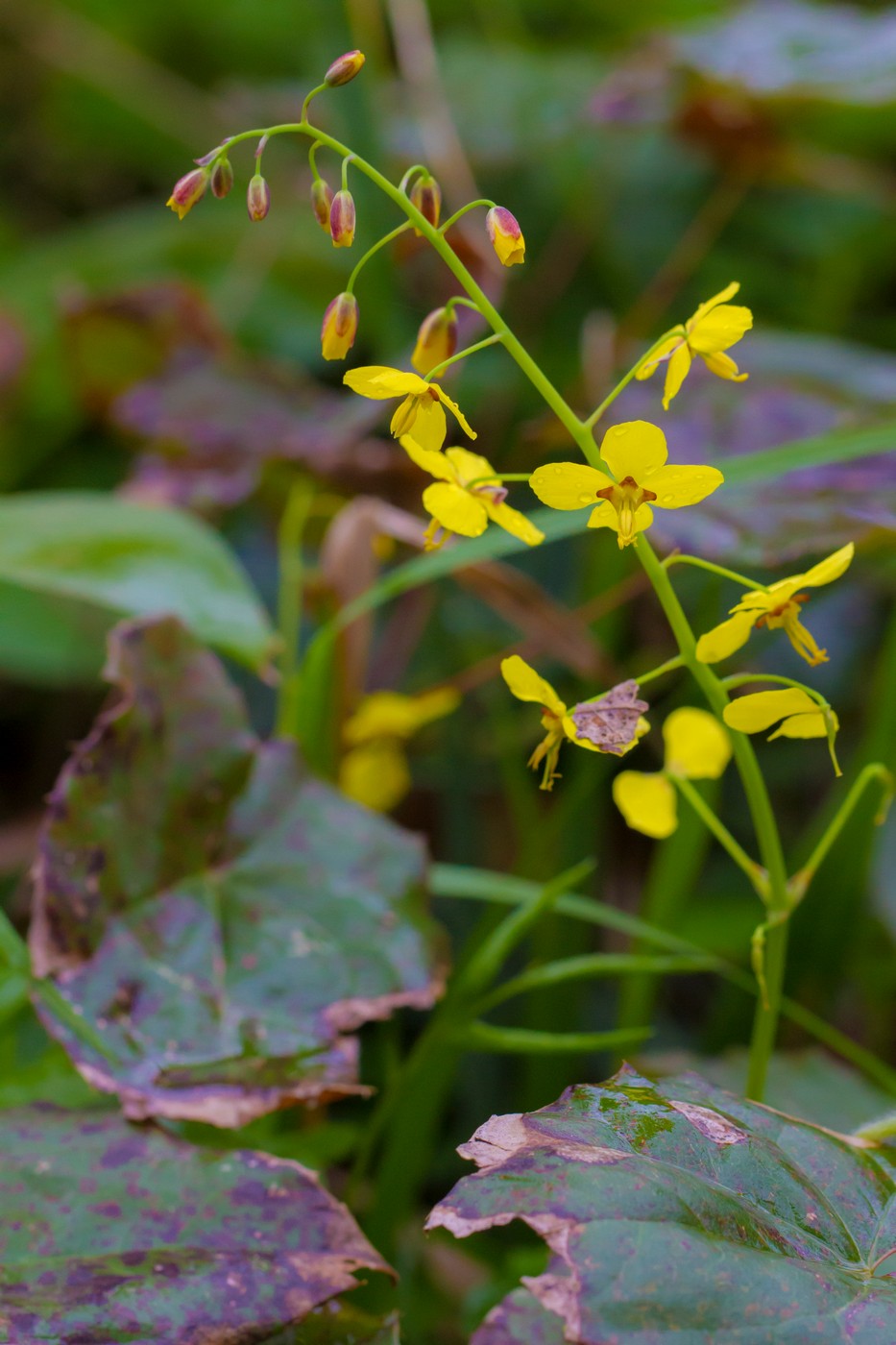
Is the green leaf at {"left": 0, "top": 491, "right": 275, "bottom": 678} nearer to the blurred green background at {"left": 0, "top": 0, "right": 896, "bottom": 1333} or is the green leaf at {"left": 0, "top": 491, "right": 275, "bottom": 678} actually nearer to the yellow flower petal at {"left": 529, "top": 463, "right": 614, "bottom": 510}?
the blurred green background at {"left": 0, "top": 0, "right": 896, "bottom": 1333}

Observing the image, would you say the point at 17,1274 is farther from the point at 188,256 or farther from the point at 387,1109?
the point at 188,256

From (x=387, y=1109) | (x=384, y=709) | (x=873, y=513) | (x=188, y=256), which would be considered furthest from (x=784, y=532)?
(x=188, y=256)

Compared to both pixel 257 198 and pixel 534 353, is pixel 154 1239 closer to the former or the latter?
pixel 257 198

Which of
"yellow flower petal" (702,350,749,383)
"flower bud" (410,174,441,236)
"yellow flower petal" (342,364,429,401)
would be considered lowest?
"yellow flower petal" (342,364,429,401)

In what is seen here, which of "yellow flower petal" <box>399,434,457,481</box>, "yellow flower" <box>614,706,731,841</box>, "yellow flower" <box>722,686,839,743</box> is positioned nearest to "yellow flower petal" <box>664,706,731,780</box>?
"yellow flower" <box>614,706,731,841</box>

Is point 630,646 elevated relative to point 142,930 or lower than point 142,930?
elevated

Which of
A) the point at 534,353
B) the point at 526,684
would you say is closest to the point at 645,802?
the point at 526,684
